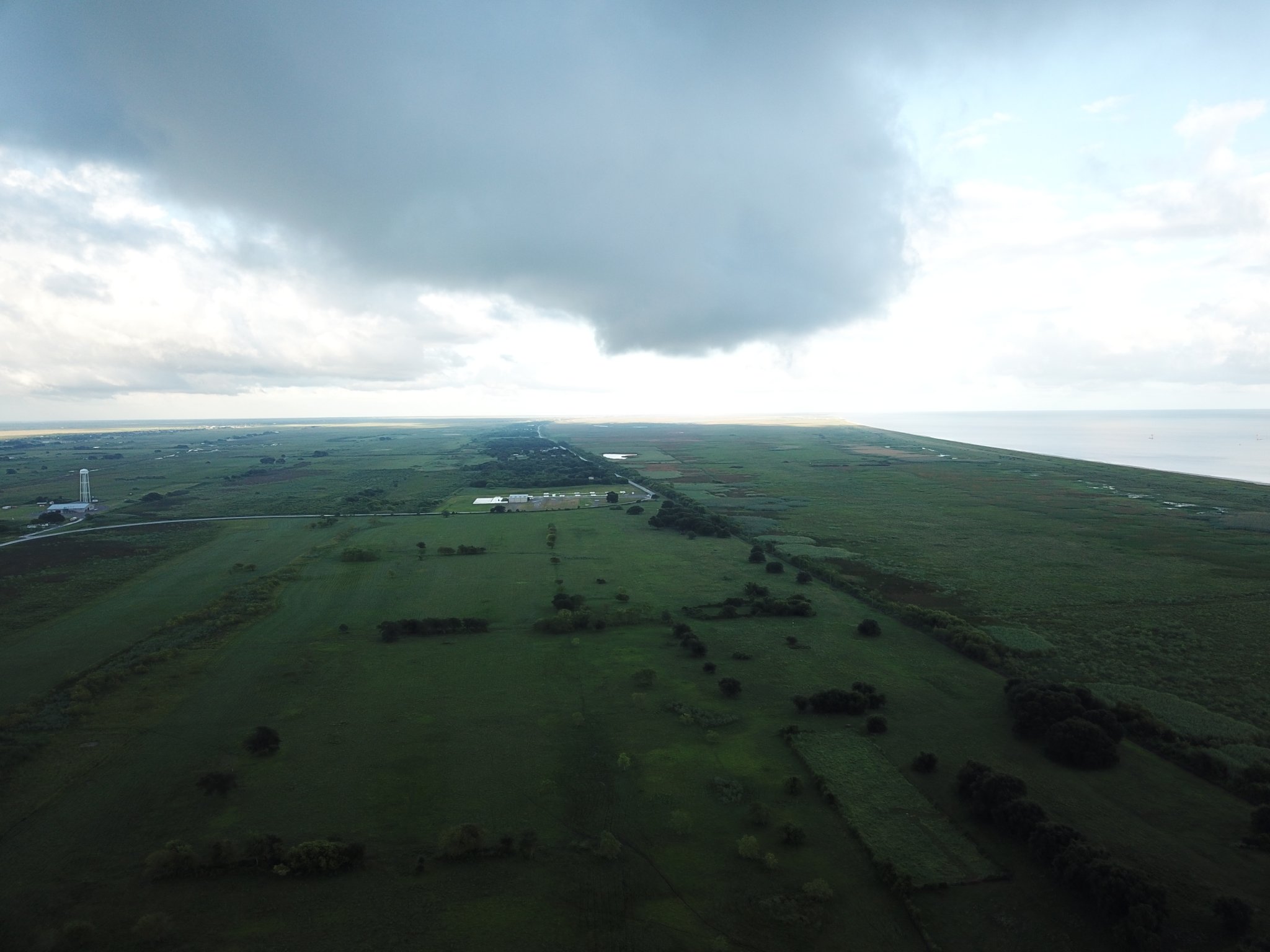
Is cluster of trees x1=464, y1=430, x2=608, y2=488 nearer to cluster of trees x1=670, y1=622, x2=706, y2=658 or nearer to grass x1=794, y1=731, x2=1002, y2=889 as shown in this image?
cluster of trees x1=670, y1=622, x2=706, y2=658

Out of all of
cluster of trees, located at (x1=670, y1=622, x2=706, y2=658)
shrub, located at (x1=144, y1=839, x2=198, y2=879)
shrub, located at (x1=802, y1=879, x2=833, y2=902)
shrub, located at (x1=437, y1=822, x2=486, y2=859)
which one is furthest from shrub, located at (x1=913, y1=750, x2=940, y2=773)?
shrub, located at (x1=144, y1=839, x2=198, y2=879)

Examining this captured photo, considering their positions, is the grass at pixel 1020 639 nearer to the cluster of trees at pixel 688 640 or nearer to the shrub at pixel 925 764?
the shrub at pixel 925 764

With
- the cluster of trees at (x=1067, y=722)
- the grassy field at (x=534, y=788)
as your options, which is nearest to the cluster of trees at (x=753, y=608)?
the grassy field at (x=534, y=788)

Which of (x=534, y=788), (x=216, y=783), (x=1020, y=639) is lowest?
(x=216, y=783)

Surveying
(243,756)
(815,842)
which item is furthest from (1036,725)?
(243,756)

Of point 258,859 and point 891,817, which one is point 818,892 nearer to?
point 891,817

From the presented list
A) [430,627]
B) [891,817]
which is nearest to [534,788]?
[891,817]

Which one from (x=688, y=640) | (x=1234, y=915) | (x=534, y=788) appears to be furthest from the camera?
(x=688, y=640)
